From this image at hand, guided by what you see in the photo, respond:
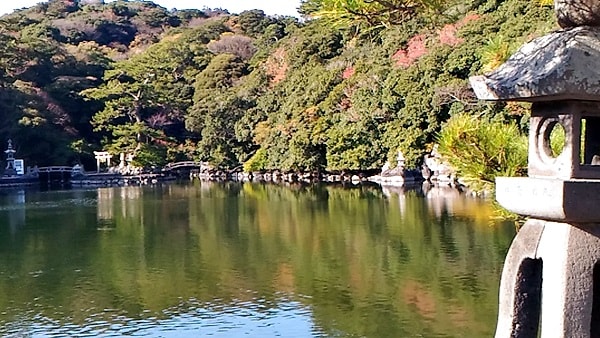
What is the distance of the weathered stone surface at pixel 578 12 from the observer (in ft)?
5.94

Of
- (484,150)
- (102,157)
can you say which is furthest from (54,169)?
(484,150)

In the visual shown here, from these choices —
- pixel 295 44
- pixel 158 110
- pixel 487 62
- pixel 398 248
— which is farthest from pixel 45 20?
pixel 487 62

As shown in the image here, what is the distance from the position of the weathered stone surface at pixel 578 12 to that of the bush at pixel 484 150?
629 mm

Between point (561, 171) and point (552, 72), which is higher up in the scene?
point (552, 72)

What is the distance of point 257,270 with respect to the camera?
27.2 ft

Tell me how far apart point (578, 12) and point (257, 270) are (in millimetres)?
6728

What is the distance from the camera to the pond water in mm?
6289

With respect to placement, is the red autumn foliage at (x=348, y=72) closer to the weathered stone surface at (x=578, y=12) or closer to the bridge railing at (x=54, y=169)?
the bridge railing at (x=54, y=169)

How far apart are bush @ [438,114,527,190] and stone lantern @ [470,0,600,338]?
19.2 inches

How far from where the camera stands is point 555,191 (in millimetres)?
1737

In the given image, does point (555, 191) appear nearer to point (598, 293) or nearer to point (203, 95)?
point (598, 293)

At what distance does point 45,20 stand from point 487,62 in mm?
34586

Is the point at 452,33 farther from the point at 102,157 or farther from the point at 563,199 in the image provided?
the point at 563,199

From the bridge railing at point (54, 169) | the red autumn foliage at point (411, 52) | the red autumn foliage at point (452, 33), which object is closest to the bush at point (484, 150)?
the red autumn foliage at point (452, 33)
